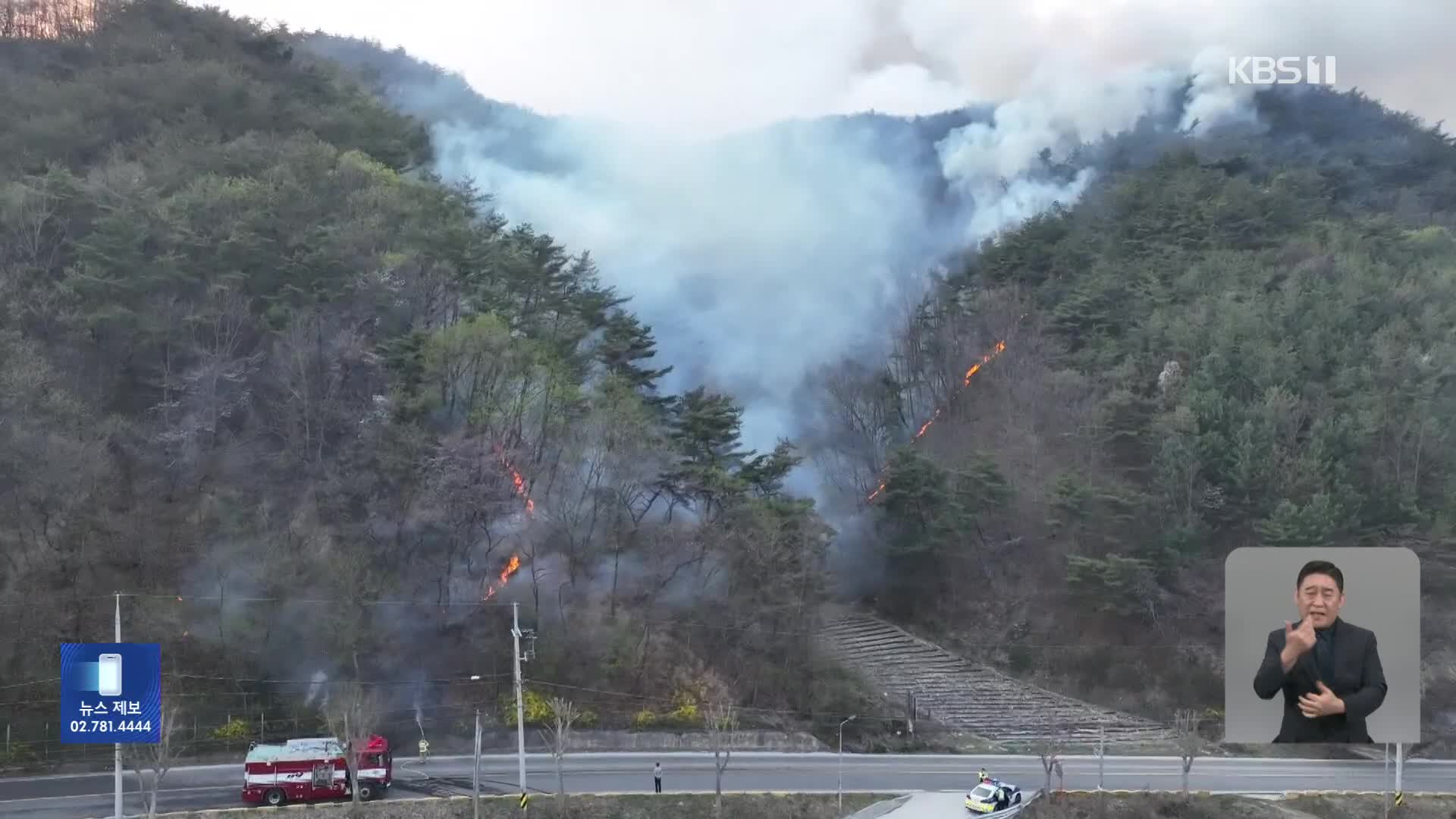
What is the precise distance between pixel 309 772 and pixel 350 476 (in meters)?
13.8

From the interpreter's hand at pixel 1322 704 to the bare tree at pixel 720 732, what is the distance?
1486cm

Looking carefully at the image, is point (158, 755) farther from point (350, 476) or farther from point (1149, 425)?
point (1149, 425)

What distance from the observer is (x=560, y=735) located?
3459 cm

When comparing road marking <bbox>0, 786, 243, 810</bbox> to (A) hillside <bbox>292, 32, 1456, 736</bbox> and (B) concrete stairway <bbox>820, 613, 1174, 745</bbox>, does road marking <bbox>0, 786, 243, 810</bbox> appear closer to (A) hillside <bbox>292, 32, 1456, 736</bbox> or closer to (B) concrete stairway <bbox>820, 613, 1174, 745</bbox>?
(B) concrete stairway <bbox>820, 613, 1174, 745</bbox>

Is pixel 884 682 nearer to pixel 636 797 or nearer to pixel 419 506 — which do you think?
pixel 636 797

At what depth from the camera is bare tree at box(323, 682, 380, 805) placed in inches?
1297

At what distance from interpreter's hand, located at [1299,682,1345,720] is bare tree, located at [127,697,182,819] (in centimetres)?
2536

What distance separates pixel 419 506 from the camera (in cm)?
4447

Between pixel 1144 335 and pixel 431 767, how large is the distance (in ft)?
120

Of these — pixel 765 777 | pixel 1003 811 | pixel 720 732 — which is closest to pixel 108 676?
pixel 720 732

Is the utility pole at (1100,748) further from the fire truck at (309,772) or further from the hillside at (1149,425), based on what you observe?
the fire truck at (309,772)

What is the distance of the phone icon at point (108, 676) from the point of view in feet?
95.3

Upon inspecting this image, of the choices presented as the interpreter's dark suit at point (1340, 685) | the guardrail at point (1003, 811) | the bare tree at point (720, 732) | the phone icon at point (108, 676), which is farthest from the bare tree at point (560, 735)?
the interpreter's dark suit at point (1340, 685)

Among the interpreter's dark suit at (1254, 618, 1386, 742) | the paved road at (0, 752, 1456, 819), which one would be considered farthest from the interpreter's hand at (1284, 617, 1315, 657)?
the paved road at (0, 752, 1456, 819)
